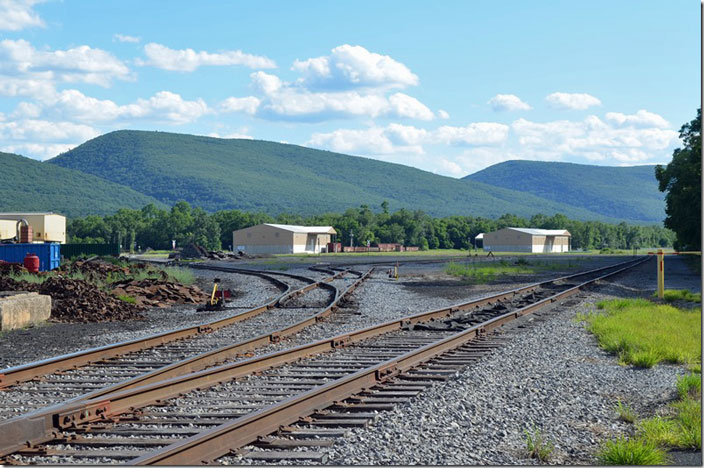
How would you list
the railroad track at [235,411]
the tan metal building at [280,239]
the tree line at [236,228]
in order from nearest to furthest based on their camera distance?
the railroad track at [235,411], the tan metal building at [280,239], the tree line at [236,228]

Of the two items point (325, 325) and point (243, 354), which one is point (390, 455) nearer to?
point (243, 354)

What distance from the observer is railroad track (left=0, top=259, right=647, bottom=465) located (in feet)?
18.6

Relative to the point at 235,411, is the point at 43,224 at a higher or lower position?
higher

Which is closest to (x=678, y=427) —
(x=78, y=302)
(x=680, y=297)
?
(x=78, y=302)

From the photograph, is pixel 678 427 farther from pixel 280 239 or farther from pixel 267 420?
pixel 280 239

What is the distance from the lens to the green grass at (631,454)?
218 inches

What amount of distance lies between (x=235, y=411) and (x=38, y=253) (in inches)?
1107

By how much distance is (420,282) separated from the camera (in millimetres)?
31109

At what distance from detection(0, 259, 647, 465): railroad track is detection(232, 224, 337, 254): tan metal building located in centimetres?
9022

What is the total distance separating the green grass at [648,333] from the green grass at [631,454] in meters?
4.52

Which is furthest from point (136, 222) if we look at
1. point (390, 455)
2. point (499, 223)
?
point (390, 455)

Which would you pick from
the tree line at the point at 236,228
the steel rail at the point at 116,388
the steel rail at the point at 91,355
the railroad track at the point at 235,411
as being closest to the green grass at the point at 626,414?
the railroad track at the point at 235,411

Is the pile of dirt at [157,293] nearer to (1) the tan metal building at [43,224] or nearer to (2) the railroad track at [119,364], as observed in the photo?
(2) the railroad track at [119,364]

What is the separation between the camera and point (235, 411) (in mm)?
6996
